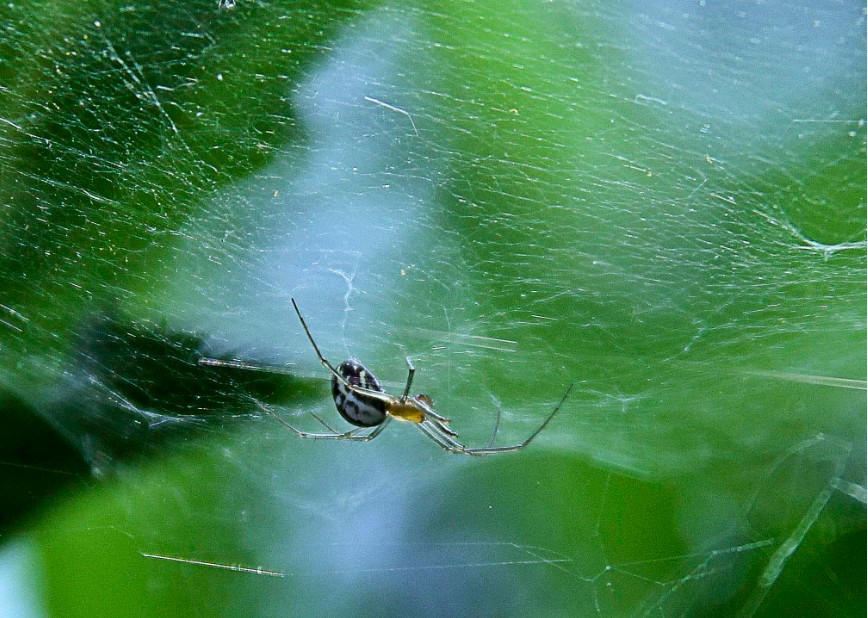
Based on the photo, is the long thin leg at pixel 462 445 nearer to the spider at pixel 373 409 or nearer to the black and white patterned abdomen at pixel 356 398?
the spider at pixel 373 409

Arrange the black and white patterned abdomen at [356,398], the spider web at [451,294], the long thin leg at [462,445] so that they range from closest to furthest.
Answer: the spider web at [451,294] → the black and white patterned abdomen at [356,398] → the long thin leg at [462,445]

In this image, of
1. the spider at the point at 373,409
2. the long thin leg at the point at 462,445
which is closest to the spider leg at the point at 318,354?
the spider at the point at 373,409

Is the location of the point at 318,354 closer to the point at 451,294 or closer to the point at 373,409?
the point at 373,409

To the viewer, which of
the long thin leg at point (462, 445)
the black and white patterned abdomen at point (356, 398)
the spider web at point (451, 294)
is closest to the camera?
the spider web at point (451, 294)

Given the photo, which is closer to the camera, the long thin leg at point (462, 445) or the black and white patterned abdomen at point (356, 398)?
the black and white patterned abdomen at point (356, 398)

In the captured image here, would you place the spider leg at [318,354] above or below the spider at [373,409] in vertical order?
above

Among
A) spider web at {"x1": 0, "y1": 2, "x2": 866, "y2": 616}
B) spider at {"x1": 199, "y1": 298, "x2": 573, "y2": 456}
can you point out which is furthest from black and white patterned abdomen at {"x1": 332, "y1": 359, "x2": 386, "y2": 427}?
spider web at {"x1": 0, "y1": 2, "x2": 866, "y2": 616}

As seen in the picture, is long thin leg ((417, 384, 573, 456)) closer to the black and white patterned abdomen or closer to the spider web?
the spider web

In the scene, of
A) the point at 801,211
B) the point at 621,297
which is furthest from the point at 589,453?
the point at 801,211
